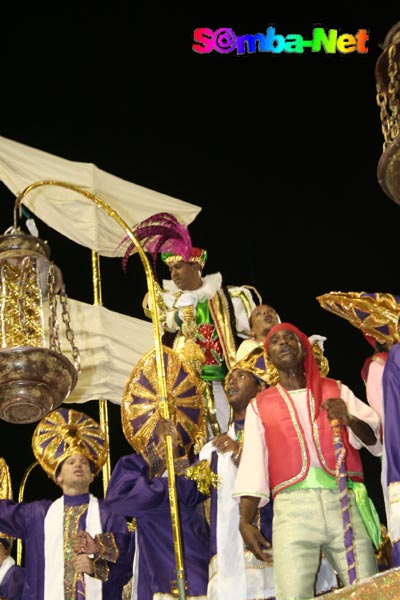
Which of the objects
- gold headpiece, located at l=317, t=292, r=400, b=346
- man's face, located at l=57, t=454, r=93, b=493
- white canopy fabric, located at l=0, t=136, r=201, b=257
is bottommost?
man's face, located at l=57, t=454, r=93, b=493

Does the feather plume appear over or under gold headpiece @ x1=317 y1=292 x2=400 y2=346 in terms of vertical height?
over

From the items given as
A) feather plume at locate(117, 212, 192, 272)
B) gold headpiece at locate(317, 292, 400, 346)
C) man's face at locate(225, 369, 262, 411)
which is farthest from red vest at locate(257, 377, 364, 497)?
feather plume at locate(117, 212, 192, 272)

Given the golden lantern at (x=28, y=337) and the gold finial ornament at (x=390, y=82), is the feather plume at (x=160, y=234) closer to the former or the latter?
the golden lantern at (x=28, y=337)

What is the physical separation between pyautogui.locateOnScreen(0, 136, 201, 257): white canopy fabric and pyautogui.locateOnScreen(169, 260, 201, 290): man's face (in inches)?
53.0

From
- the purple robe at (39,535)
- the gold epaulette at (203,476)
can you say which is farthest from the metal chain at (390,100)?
the purple robe at (39,535)

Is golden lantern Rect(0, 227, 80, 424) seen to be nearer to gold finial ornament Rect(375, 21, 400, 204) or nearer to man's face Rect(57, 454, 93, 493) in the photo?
man's face Rect(57, 454, 93, 493)

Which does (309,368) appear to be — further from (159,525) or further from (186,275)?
(186,275)

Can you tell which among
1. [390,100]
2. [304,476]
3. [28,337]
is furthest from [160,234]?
[390,100]

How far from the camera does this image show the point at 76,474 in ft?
22.2

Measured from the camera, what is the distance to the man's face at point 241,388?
239 inches

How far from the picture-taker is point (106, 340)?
865 cm

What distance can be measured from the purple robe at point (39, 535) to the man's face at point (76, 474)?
0.09 m

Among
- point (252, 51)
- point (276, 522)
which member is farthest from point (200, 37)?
point (276, 522)

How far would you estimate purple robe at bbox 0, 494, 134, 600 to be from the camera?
6414mm
